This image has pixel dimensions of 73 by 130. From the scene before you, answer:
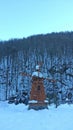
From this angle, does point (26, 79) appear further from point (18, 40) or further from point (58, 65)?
point (18, 40)

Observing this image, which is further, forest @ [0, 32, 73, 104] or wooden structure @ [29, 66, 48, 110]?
forest @ [0, 32, 73, 104]

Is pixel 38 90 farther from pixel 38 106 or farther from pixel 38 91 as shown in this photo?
pixel 38 106

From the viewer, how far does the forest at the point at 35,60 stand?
5194 cm

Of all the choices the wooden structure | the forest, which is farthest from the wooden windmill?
the forest

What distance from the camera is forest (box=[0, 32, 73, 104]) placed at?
51.9 meters

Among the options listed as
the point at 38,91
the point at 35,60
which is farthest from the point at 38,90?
the point at 35,60

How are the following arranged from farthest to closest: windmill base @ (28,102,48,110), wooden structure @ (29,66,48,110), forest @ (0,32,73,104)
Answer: forest @ (0,32,73,104) → wooden structure @ (29,66,48,110) → windmill base @ (28,102,48,110)

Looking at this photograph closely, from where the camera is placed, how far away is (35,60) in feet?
195

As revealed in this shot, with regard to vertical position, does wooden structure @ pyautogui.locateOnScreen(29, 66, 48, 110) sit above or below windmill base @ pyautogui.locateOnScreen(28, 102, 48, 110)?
above

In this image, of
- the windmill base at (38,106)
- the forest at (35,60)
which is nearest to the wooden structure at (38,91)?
the windmill base at (38,106)

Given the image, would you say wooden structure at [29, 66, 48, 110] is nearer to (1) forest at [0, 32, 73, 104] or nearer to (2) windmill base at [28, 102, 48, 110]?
(2) windmill base at [28, 102, 48, 110]

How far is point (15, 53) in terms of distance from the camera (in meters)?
63.3

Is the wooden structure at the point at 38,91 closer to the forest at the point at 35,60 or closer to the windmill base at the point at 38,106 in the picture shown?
the windmill base at the point at 38,106

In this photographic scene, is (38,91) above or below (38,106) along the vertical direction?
above
